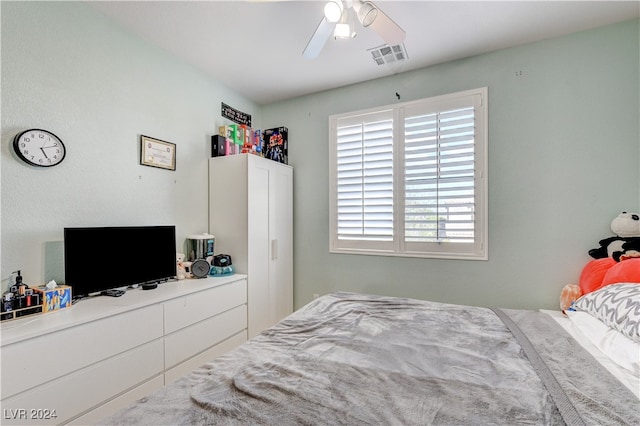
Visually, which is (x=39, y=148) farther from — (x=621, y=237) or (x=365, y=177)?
(x=621, y=237)

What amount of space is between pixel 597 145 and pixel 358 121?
2.01m

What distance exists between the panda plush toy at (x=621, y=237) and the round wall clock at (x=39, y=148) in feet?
12.5

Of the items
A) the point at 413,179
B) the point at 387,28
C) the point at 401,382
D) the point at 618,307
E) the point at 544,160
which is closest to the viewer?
the point at 401,382

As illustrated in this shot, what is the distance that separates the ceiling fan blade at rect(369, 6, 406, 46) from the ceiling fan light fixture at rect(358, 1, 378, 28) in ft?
0.09

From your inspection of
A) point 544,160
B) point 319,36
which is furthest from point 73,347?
point 544,160

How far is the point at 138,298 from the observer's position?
6.20 ft

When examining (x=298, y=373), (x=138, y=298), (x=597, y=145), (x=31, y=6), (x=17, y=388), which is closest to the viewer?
(x=298, y=373)

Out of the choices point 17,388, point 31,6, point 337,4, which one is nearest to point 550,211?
point 337,4

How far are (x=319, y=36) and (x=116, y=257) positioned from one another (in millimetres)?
2001

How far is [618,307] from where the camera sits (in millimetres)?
1452

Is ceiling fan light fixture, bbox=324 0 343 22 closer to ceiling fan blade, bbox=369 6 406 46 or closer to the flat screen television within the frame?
ceiling fan blade, bbox=369 6 406 46

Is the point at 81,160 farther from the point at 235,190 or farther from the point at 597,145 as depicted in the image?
the point at 597,145

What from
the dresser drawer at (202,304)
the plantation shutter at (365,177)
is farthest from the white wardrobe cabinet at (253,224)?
the plantation shutter at (365,177)

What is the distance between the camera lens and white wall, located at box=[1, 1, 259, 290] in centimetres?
167
